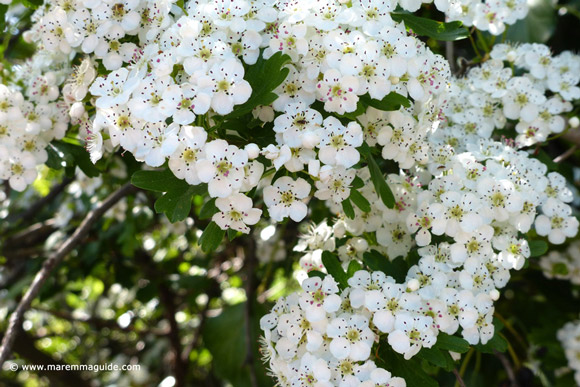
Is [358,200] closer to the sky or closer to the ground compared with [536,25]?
closer to the sky

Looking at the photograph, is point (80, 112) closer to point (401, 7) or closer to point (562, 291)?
point (401, 7)

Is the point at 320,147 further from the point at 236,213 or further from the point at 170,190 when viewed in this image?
the point at 170,190

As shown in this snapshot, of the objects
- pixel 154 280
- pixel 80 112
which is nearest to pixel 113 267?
pixel 154 280

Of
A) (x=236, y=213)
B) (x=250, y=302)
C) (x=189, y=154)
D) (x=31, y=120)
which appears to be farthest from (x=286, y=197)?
(x=250, y=302)

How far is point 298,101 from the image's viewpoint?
1542mm

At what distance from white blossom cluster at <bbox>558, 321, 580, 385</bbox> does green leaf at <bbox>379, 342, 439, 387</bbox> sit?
1.20 metres

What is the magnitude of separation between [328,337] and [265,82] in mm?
591

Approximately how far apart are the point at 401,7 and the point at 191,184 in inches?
29.0

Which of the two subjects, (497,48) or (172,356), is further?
(172,356)

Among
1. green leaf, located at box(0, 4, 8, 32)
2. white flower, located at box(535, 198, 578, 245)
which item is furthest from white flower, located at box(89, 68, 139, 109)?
white flower, located at box(535, 198, 578, 245)

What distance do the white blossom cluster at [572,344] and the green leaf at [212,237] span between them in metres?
1.62

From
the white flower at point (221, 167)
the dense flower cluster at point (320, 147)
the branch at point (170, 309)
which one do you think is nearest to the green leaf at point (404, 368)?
the dense flower cluster at point (320, 147)

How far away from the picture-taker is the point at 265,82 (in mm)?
1500

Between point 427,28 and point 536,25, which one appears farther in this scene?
point 536,25
